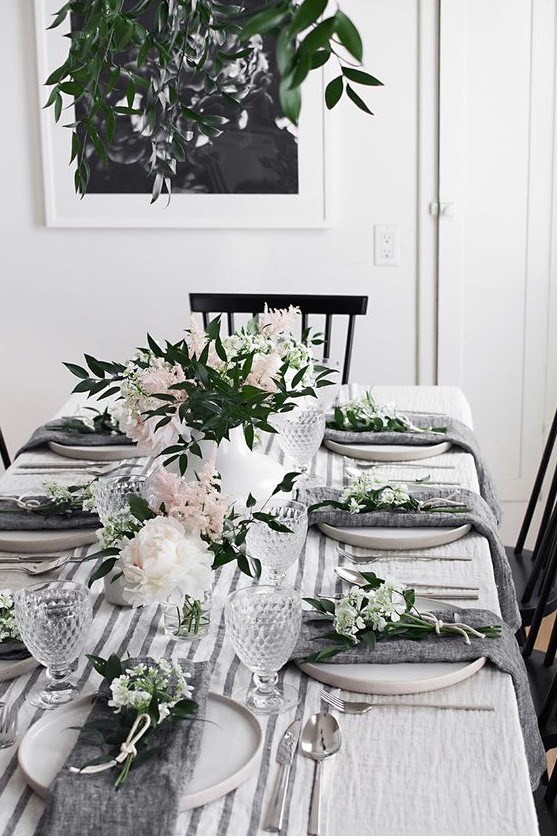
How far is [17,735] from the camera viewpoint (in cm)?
118

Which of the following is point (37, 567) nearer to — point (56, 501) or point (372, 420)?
point (56, 501)

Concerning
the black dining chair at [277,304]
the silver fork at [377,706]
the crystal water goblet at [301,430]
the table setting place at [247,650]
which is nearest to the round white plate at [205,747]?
the table setting place at [247,650]

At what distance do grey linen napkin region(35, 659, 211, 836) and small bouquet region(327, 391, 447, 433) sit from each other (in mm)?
1277

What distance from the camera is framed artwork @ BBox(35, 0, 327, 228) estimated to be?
3314 mm

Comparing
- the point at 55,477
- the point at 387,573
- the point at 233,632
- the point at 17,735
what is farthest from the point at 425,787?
the point at 55,477

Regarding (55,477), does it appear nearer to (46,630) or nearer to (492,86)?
(46,630)

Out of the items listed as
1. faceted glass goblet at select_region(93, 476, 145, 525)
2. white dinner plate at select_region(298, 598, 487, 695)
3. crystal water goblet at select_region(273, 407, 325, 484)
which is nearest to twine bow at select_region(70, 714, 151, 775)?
white dinner plate at select_region(298, 598, 487, 695)

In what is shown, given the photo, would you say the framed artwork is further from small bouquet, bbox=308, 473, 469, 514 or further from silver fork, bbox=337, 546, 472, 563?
silver fork, bbox=337, 546, 472, 563

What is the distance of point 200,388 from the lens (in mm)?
1494

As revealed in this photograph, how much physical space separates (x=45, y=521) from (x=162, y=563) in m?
0.62

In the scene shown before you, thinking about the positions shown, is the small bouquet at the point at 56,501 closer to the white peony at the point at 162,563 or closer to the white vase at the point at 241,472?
the white vase at the point at 241,472

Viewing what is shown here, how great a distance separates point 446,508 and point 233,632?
0.70 metres

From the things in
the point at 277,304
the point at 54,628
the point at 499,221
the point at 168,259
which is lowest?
the point at 54,628

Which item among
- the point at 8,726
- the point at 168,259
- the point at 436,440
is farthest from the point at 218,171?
the point at 8,726
